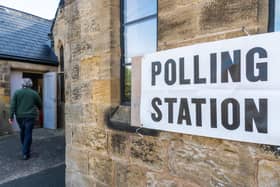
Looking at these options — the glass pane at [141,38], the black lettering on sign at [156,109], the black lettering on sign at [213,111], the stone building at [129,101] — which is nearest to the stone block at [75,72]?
the stone building at [129,101]

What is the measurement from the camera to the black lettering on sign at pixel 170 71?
1620mm

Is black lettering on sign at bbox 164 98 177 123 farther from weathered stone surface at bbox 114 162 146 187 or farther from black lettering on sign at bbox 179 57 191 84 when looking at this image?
weathered stone surface at bbox 114 162 146 187

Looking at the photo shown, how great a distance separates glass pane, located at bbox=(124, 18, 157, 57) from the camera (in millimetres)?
1979

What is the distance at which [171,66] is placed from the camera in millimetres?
1637

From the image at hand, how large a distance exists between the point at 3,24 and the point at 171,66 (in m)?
9.21

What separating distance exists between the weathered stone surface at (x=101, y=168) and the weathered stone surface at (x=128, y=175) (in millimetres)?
96

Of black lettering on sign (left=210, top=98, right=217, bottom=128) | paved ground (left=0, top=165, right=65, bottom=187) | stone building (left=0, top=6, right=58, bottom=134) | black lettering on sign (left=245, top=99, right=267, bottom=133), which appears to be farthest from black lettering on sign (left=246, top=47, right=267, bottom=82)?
stone building (left=0, top=6, right=58, bottom=134)

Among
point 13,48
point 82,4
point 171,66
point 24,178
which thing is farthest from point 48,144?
point 171,66

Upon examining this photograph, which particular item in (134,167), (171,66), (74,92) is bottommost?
(134,167)

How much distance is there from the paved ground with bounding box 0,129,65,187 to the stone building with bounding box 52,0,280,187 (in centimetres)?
124

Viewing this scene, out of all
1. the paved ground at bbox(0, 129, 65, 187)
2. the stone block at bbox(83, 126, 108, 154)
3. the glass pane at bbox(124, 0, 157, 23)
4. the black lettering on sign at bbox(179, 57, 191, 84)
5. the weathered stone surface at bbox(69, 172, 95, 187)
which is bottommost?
the paved ground at bbox(0, 129, 65, 187)

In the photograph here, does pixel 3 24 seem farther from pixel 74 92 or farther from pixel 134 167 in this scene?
pixel 134 167

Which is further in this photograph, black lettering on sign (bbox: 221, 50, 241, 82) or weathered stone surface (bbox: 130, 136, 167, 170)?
weathered stone surface (bbox: 130, 136, 167, 170)

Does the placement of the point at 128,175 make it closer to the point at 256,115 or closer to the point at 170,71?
the point at 170,71
